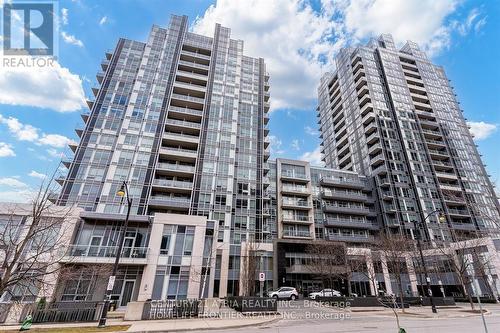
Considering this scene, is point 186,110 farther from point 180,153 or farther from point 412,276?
point 412,276

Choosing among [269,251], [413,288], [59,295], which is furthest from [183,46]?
[413,288]

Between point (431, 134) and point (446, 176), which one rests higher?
point (431, 134)

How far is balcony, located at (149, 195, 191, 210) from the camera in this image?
137 feet

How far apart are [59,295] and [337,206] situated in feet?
172

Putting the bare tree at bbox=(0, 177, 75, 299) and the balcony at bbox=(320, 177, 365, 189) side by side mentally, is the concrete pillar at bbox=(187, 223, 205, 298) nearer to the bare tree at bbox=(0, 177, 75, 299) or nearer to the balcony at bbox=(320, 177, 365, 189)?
the bare tree at bbox=(0, 177, 75, 299)

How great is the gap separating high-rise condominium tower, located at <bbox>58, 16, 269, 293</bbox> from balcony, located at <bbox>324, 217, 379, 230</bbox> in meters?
17.7

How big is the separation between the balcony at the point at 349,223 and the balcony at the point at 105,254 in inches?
1602

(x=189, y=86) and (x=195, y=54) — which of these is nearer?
(x=189, y=86)

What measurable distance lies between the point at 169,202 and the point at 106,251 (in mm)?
14736

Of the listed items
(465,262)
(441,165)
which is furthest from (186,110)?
(441,165)

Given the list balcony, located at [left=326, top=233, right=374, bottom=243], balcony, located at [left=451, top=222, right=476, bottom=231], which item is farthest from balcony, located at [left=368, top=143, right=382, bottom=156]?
balcony, located at [left=326, top=233, right=374, bottom=243]

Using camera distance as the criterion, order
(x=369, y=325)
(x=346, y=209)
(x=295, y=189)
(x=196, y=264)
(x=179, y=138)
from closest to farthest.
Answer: (x=369, y=325) → (x=196, y=264) → (x=179, y=138) → (x=295, y=189) → (x=346, y=209)

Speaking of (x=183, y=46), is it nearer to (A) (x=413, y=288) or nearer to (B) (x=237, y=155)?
(B) (x=237, y=155)

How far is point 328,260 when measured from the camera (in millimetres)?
42000
